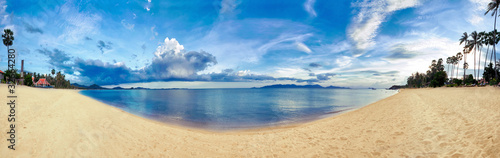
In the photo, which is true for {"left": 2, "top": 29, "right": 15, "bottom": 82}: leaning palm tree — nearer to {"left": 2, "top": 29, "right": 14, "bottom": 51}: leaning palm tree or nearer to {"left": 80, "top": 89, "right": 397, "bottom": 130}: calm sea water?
{"left": 2, "top": 29, "right": 14, "bottom": 51}: leaning palm tree

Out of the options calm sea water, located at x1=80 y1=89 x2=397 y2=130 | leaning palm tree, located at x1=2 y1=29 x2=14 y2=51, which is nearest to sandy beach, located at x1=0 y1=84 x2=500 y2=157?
calm sea water, located at x1=80 y1=89 x2=397 y2=130

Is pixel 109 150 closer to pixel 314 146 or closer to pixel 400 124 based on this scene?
pixel 314 146

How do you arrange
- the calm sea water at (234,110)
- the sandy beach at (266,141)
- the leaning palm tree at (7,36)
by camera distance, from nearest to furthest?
the sandy beach at (266,141) < the calm sea water at (234,110) < the leaning palm tree at (7,36)

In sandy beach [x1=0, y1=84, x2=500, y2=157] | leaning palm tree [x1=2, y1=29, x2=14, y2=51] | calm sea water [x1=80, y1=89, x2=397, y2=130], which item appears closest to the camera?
sandy beach [x1=0, y1=84, x2=500, y2=157]

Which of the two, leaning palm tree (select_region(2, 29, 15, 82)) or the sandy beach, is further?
leaning palm tree (select_region(2, 29, 15, 82))

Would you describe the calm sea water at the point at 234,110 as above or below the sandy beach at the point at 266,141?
below

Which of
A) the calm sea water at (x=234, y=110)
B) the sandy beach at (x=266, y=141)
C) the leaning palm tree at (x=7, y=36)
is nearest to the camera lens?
the sandy beach at (x=266, y=141)

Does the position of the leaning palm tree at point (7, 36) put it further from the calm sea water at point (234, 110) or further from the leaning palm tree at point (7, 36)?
the calm sea water at point (234, 110)

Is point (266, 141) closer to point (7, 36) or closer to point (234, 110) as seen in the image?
point (234, 110)

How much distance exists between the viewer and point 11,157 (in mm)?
7207

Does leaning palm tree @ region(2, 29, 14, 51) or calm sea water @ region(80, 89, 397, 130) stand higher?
leaning palm tree @ region(2, 29, 14, 51)

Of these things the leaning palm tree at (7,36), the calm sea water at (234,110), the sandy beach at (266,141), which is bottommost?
the calm sea water at (234,110)

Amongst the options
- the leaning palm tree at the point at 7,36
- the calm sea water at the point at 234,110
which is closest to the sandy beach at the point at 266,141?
the calm sea water at the point at 234,110

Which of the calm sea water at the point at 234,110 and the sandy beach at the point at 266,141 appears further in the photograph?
the calm sea water at the point at 234,110
